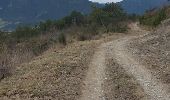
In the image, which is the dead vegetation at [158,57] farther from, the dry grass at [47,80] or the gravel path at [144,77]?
the dry grass at [47,80]

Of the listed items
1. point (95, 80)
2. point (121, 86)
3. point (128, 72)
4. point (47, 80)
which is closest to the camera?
point (121, 86)

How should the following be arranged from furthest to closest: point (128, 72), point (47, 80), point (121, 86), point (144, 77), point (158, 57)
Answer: point (158, 57)
point (128, 72)
point (144, 77)
point (47, 80)
point (121, 86)

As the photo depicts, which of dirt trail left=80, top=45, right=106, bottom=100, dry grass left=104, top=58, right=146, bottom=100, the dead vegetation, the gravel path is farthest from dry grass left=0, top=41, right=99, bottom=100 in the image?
the dead vegetation

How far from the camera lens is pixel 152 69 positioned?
1645 cm

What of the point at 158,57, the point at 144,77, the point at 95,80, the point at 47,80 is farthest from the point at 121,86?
the point at 158,57

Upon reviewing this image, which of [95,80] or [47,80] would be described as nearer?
[47,80]

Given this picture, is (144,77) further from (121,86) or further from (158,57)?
(158,57)

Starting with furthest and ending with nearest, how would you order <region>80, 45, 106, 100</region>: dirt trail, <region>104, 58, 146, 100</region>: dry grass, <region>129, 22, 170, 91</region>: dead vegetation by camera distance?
<region>129, 22, 170, 91</region>: dead vegetation → <region>80, 45, 106, 100</region>: dirt trail → <region>104, 58, 146, 100</region>: dry grass

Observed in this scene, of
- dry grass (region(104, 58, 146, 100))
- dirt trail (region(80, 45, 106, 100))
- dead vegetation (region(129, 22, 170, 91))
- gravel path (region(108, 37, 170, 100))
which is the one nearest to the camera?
dry grass (region(104, 58, 146, 100))

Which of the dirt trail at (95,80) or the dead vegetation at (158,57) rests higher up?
the dead vegetation at (158,57)

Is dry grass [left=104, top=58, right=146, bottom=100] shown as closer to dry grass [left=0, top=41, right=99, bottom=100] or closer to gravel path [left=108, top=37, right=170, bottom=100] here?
gravel path [left=108, top=37, right=170, bottom=100]

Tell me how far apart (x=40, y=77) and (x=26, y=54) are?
7256 mm

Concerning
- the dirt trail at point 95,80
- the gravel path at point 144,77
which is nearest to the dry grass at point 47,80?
the dirt trail at point 95,80

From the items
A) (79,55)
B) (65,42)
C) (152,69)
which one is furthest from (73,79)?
(65,42)
